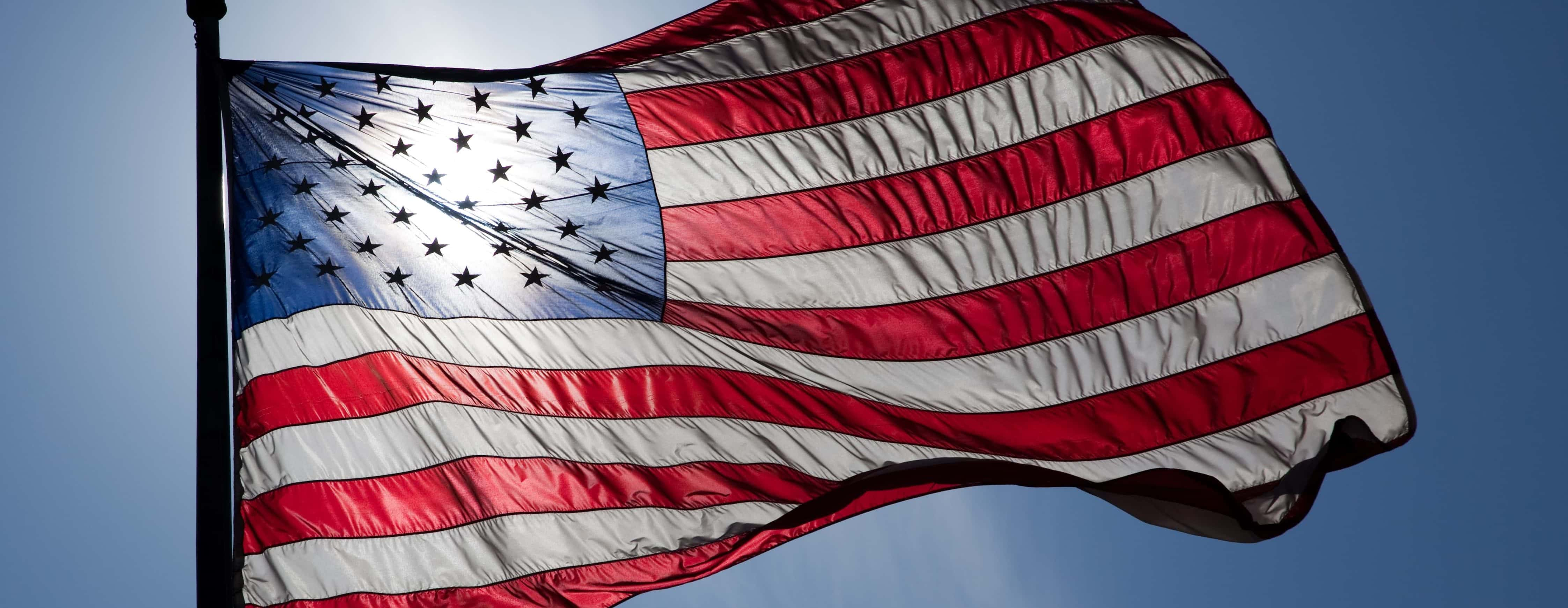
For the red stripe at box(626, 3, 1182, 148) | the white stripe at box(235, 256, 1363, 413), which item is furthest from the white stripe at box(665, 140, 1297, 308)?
the red stripe at box(626, 3, 1182, 148)

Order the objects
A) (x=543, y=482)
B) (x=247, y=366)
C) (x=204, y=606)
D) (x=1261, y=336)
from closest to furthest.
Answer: (x=204, y=606)
(x=247, y=366)
(x=543, y=482)
(x=1261, y=336)

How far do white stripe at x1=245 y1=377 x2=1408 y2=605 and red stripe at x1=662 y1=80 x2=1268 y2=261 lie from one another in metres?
1.61

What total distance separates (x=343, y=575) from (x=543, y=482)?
136 cm

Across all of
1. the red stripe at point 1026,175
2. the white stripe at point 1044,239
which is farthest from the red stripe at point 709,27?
the white stripe at point 1044,239

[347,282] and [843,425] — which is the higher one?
[347,282]

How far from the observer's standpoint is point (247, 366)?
8.45m

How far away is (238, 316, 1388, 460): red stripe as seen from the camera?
918 centimetres

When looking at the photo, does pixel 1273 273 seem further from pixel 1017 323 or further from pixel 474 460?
pixel 474 460

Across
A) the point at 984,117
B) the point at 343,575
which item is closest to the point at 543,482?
the point at 343,575

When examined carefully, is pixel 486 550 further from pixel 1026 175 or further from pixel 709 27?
pixel 1026 175

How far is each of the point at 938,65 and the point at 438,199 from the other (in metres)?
3.82

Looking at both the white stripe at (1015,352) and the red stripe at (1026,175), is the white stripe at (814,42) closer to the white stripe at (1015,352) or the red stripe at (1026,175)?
the red stripe at (1026,175)

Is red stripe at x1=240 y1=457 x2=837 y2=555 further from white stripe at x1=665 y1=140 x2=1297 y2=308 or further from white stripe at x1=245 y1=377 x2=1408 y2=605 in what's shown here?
white stripe at x1=665 y1=140 x2=1297 y2=308

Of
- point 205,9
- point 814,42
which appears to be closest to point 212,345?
point 205,9
